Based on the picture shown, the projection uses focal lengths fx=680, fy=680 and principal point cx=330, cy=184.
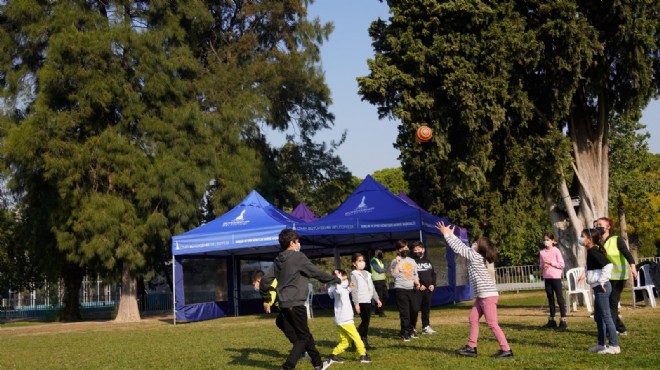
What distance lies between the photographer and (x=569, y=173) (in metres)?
22.8

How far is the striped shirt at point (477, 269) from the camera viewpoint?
29.4ft

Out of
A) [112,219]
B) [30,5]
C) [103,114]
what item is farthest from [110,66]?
[112,219]

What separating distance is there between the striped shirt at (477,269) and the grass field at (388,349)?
2.82 ft

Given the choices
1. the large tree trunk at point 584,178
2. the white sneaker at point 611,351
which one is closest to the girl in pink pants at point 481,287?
the white sneaker at point 611,351

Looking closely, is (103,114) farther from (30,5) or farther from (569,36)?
(569,36)

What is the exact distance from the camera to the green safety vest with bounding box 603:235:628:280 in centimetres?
1017

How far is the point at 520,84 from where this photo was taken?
18.5 meters

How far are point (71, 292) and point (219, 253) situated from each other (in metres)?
10.9

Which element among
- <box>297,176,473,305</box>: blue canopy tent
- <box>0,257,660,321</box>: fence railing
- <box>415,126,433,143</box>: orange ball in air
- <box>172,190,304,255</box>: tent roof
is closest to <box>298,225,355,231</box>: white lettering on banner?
<box>297,176,473,305</box>: blue canopy tent

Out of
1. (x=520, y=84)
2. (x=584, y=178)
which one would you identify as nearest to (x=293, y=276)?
(x=520, y=84)

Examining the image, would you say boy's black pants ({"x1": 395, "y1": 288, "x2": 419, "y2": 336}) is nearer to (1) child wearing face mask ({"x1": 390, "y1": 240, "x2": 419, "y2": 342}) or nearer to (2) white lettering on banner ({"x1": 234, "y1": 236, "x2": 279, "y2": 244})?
(1) child wearing face mask ({"x1": 390, "y1": 240, "x2": 419, "y2": 342})

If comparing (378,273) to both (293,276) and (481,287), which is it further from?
(293,276)

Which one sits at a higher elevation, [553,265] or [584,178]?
[584,178]

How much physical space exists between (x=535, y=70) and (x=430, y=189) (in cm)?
1380
